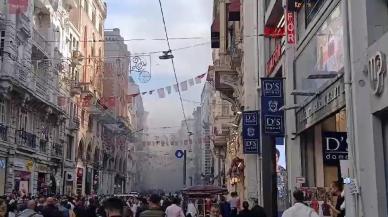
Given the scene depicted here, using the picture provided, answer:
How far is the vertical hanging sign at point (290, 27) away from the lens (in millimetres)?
17109

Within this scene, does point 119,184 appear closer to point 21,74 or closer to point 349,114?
Answer: point 21,74

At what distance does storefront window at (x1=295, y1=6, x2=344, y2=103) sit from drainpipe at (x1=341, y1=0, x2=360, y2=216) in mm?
716

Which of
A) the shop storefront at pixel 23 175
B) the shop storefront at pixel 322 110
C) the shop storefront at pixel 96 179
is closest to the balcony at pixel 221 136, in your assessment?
the shop storefront at pixel 96 179

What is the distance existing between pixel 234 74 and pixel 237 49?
3.44 metres

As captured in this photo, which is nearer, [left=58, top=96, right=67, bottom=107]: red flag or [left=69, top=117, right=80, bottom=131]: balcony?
[left=58, top=96, right=67, bottom=107]: red flag

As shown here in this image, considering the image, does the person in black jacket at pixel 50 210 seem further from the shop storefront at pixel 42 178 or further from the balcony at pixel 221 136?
the balcony at pixel 221 136

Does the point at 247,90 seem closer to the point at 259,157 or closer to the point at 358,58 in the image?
the point at 259,157

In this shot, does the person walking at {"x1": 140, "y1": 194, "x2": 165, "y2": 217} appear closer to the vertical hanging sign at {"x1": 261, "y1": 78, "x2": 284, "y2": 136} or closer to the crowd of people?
the crowd of people

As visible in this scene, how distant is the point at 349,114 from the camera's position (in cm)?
1110

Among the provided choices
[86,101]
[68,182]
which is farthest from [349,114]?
[86,101]

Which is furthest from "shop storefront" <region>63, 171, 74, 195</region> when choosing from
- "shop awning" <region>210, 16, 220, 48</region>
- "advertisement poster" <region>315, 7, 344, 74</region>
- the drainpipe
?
the drainpipe

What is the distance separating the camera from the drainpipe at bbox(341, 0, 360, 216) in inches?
420

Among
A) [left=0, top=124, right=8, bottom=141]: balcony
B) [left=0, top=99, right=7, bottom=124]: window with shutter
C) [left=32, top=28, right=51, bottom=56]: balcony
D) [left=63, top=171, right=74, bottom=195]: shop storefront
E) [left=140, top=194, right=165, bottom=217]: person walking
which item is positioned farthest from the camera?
[left=63, top=171, right=74, bottom=195]: shop storefront

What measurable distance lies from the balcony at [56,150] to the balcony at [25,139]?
5.03 m
